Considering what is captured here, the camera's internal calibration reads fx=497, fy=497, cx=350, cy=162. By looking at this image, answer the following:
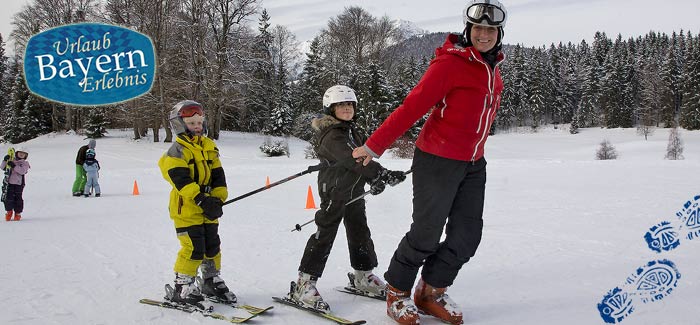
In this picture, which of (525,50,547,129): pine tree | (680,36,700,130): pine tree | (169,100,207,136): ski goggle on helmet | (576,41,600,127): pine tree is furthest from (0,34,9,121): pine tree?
(680,36,700,130): pine tree

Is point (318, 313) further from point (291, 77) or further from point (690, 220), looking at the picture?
point (291, 77)

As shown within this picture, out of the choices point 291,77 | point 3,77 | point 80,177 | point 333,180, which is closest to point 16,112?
point 3,77

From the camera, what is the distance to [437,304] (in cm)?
344

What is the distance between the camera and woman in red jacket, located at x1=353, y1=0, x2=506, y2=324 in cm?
312

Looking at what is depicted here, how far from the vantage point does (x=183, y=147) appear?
3863 millimetres

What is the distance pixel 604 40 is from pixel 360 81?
60.5 m

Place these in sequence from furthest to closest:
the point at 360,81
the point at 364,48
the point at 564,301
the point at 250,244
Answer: the point at 364,48
the point at 360,81
the point at 250,244
the point at 564,301

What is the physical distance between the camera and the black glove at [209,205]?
146 inches

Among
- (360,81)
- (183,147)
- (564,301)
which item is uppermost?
(360,81)

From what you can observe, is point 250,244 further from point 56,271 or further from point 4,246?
point 4,246

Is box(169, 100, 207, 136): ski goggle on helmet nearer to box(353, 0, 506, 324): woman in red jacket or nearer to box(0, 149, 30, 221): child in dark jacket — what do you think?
box(353, 0, 506, 324): woman in red jacket

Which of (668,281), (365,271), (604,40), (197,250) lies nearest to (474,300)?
(365,271)

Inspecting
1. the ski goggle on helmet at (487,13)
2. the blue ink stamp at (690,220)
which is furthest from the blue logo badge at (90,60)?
the blue ink stamp at (690,220)

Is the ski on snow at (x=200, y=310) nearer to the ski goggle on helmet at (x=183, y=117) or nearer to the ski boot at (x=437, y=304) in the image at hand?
the ski boot at (x=437, y=304)
